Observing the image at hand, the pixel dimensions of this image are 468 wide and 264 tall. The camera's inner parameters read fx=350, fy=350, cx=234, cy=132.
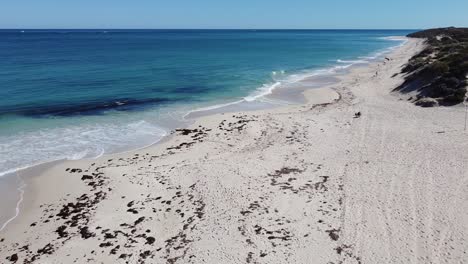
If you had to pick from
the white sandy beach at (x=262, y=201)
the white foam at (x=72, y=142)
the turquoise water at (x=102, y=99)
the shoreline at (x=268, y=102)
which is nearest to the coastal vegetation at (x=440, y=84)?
the white sandy beach at (x=262, y=201)

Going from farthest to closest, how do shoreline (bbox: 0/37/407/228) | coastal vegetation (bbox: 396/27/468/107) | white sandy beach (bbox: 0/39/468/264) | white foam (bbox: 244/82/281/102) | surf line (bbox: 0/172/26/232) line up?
white foam (bbox: 244/82/281/102), coastal vegetation (bbox: 396/27/468/107), shoreline (bbox: 0/37/407/228), surf line (bbox: 0/172/26/232), white sandy beach (bbox: 0/39/468/264)

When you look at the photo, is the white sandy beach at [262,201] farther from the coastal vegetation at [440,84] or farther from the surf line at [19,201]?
the coastal vegetation at [440,84]

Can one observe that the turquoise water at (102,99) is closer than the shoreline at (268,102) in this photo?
No

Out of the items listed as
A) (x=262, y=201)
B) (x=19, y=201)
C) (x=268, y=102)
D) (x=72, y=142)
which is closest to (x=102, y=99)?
(x=72, y=142)

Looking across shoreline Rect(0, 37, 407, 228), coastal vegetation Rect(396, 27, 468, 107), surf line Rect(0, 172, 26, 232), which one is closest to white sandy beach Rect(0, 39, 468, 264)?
surf line Rect(0, 172, 26, 232)

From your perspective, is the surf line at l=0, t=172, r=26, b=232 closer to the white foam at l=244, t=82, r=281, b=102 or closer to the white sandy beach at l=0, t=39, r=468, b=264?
the white sandy beach at l=0, t=39, r=468, b=264

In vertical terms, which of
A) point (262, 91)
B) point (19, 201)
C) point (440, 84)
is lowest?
point (19, 201)

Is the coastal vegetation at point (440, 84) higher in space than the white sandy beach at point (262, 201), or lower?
higher

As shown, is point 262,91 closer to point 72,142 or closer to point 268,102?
point 268,102
